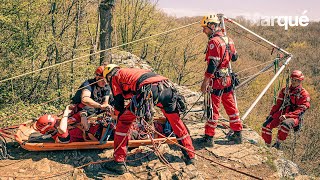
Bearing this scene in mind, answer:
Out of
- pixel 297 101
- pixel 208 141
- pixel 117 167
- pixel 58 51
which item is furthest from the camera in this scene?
pixel 58 51

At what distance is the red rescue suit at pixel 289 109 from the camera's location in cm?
796

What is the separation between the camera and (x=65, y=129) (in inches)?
228

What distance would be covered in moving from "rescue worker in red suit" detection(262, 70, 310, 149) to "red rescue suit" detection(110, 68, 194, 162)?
141 inches

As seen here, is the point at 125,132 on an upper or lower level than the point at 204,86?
lower

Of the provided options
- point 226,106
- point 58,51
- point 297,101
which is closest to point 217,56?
point 226,106

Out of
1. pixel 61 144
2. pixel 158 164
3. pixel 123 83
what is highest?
pixel 123 83

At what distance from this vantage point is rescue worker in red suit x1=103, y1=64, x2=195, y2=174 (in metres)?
5.26

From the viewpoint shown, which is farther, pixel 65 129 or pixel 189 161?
pixel 189 161

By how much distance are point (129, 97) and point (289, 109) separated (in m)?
4.90

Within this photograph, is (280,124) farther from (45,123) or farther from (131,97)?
(45,123)

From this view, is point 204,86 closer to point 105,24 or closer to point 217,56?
point 217,56

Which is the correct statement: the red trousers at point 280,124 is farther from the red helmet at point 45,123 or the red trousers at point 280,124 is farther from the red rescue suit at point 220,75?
the red helmet at point 45,123

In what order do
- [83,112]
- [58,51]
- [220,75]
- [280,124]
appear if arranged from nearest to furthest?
[83,112], [220,75], [280,124], [58,51]

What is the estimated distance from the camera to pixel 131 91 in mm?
5367
